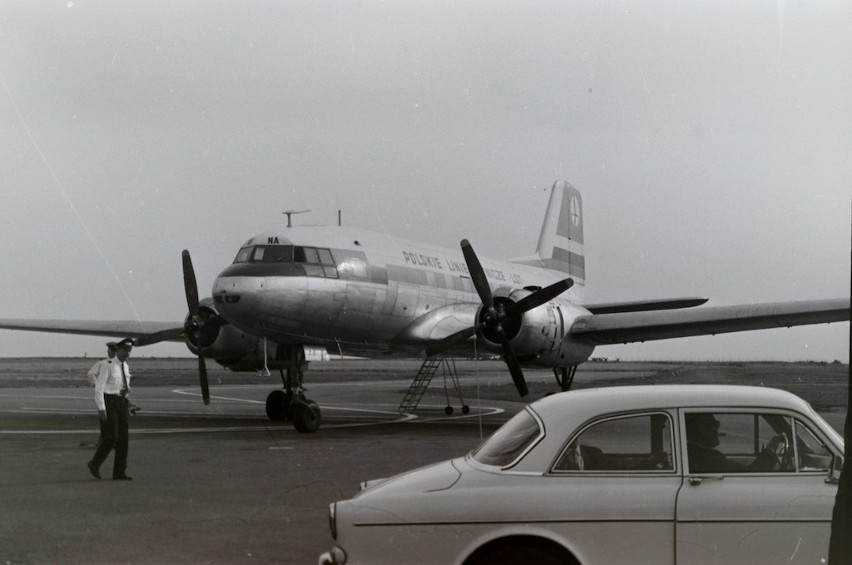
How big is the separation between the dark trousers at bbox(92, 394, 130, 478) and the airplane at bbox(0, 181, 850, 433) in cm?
556

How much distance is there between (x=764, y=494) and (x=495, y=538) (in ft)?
4.92

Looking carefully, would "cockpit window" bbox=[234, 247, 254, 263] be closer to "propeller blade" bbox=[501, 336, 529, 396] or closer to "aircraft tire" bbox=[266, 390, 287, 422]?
"aircraft tire" bbox=[266, 390, 287, 422]

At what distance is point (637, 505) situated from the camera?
16.7 ft

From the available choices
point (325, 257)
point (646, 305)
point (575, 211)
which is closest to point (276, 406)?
point (325, 257)

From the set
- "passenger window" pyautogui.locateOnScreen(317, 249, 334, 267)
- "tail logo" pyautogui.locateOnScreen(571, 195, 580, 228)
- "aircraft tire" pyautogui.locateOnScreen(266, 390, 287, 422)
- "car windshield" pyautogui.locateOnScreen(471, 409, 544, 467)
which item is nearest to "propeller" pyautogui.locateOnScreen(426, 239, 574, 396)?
"passenger window" pyautogui.locateOnScreen(317, 249, 334, 267)

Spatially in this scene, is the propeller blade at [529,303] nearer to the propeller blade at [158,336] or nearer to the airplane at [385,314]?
the airplane at [385,314]

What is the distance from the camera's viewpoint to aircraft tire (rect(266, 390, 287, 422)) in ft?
71.2

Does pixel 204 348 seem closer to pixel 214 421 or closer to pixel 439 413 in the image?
pixel 214 421

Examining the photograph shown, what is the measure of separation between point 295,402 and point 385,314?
2919 millimetres

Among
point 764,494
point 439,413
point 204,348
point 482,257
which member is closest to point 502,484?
point 764,494

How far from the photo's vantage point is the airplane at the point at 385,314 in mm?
17750

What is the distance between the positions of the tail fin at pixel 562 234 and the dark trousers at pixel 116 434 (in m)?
19.6

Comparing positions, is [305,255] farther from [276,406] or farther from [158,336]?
[158,336]

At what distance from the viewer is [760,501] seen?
16.8ft
